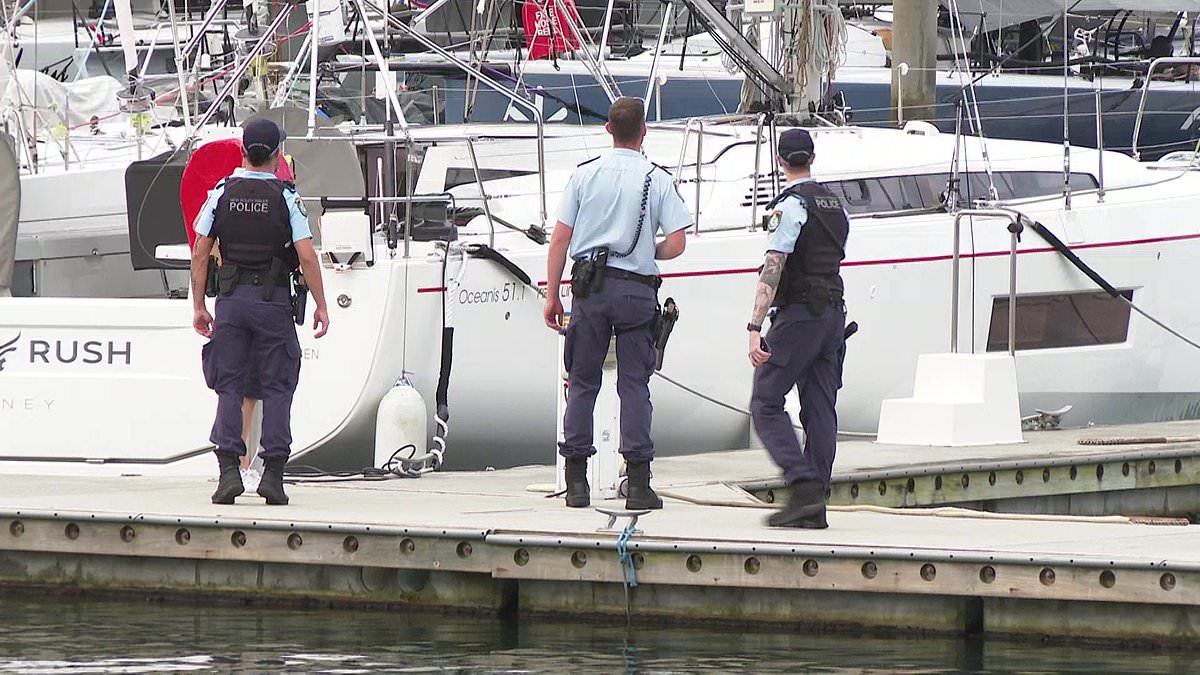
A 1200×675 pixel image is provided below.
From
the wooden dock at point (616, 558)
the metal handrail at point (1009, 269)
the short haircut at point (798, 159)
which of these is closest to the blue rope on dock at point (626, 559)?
the wooden dock at point (616, 558)

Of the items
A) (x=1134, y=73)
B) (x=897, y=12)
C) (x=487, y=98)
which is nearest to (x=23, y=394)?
(x=487, y=98)

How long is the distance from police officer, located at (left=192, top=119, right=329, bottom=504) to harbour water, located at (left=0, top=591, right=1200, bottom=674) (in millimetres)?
816

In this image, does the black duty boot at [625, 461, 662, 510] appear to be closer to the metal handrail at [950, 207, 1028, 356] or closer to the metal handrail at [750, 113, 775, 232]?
the metal handrail at [750, 113, 775, 232]

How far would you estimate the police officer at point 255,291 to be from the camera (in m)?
8.45

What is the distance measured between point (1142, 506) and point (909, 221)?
6.53 ft

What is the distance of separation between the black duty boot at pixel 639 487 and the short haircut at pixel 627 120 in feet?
4.23

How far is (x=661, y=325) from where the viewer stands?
28.2 feet

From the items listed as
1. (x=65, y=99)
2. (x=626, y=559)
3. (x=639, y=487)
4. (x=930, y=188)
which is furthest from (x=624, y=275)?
(x=65, y=99)

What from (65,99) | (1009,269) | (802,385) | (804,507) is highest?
(65,99)

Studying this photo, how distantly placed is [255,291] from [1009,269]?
513cm

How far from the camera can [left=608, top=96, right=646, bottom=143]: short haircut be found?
27.3 feet

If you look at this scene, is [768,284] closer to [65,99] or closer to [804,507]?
[804,507]

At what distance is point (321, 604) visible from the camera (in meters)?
8.21

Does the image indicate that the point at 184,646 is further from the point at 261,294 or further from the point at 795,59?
the point at 795,59
